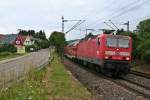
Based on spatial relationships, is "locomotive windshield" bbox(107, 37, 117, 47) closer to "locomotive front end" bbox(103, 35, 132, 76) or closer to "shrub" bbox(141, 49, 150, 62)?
"locomotive front end" bbox(103, 35, 132, 76)

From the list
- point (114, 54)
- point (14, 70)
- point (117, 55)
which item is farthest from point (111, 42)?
point (14, 70)

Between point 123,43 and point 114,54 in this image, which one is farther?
point 123,43

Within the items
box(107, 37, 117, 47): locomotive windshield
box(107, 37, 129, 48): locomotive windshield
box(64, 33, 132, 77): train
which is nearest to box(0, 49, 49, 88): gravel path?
box(64, 33, 132, 77): train

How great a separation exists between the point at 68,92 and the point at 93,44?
1830 cm

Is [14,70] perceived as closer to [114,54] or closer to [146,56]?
[114,54]

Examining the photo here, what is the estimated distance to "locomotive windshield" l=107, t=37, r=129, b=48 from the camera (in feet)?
101

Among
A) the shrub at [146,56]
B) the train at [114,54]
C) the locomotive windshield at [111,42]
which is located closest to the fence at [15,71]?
the train at [114,54]

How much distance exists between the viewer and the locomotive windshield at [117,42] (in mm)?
30891

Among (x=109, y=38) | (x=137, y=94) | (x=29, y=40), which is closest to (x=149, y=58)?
(x=109, y=38)

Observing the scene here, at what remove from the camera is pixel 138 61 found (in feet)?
153

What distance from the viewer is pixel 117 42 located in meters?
31.0

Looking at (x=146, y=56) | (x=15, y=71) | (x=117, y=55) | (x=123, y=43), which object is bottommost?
(x=15, y=71)

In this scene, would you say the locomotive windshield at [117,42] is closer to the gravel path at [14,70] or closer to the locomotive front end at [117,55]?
the locomotive front end at [117,55]

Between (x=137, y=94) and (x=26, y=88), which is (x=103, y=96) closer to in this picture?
(x=137, y=94)
